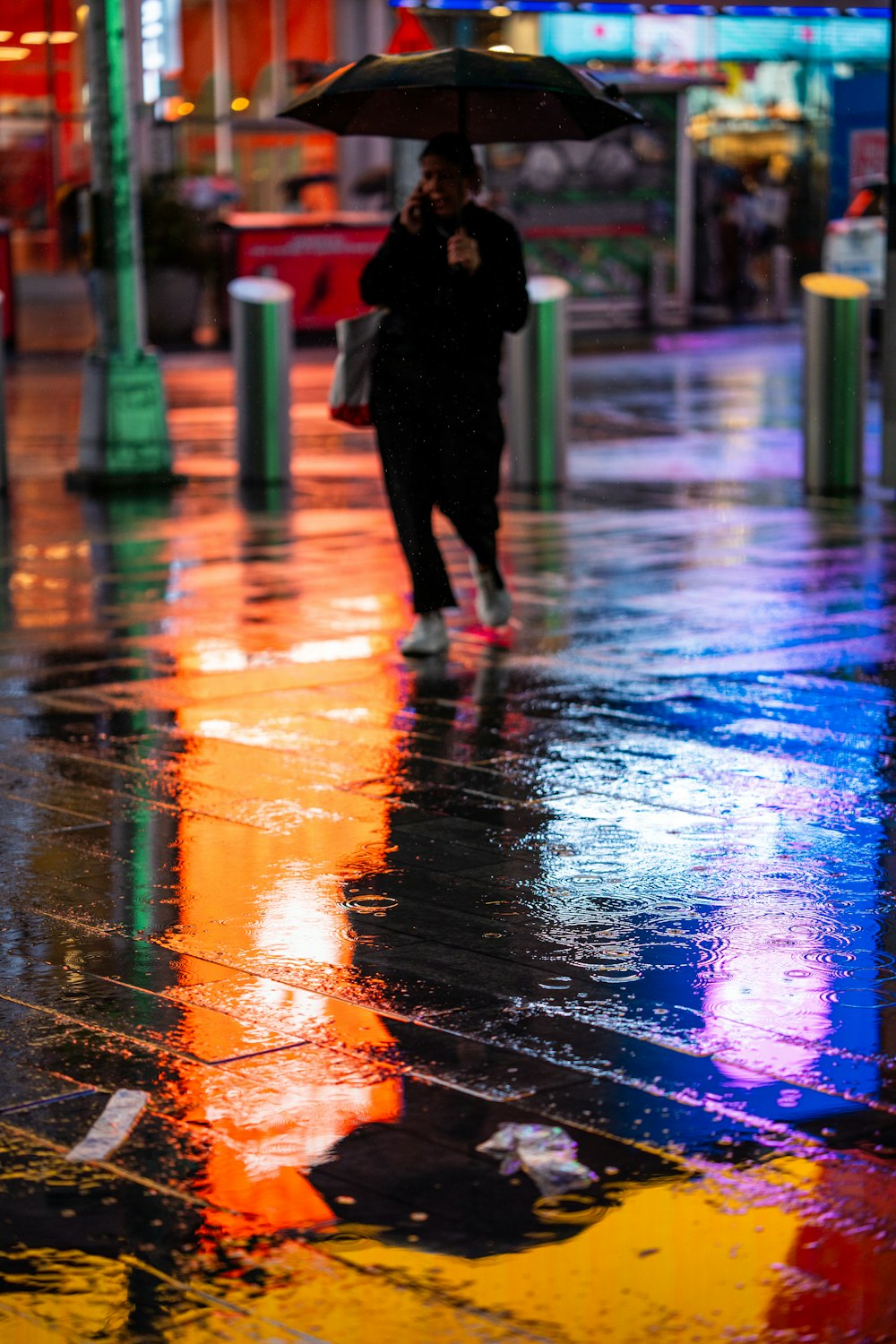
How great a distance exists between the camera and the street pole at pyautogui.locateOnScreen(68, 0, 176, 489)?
12.6m

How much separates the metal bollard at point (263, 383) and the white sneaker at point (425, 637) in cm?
602

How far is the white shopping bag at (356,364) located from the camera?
747cm

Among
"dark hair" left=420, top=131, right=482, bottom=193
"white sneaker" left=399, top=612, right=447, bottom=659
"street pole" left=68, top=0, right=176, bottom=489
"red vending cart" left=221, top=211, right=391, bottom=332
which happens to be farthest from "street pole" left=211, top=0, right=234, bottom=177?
"white sneaker" left=399, top=612, right=447, bottom=659

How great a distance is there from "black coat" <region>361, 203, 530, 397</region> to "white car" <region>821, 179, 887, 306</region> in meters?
16.6

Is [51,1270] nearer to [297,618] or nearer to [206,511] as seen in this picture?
[297,618]

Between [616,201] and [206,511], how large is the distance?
19.8 metres

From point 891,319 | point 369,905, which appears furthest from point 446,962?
point 891,319

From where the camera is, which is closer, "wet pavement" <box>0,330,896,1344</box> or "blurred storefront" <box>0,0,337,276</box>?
"wet pavement" <box>0,330,896,1344</box>

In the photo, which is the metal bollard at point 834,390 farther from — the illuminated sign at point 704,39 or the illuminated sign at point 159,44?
the illuminated sign at point 159,44

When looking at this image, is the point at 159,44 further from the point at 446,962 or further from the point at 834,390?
the point at 446,962

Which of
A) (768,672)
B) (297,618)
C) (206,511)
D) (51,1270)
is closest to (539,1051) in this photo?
(51,1270)

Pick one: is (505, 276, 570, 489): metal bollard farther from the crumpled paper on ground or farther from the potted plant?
the potted plant

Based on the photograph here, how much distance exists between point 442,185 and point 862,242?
1740cm

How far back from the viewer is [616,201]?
3073 centimetres
